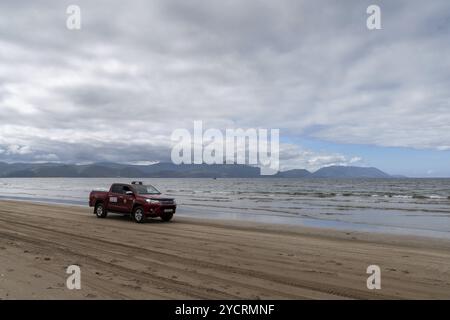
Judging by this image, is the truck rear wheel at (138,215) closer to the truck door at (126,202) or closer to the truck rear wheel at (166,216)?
the truck door at (126,202)

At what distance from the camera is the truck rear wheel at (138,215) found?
18.5 m

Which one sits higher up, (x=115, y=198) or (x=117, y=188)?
(x=117, y=188)

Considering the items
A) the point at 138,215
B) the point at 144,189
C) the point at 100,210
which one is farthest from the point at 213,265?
the point at 100,210

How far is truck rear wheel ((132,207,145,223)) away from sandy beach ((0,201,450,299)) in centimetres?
356

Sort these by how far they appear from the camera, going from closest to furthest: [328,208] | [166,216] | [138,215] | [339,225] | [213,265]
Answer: [213,265]
[138,215]
[166,216]
[339,225]
[328,208]

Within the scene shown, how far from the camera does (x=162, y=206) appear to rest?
18.8m

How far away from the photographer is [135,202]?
1903 cm

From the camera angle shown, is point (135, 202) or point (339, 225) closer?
point (135, 202)

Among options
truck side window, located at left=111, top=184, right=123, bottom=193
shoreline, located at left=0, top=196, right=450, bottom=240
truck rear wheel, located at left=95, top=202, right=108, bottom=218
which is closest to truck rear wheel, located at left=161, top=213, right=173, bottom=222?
truck side window, located at left=111, top=184, right=123, bottom=193

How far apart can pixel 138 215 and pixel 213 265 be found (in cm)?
1057

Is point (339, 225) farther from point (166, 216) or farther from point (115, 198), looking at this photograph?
point (115, 198)

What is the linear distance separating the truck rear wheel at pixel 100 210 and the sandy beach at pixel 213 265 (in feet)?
18.8

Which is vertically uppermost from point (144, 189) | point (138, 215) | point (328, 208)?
point (144, 189)
